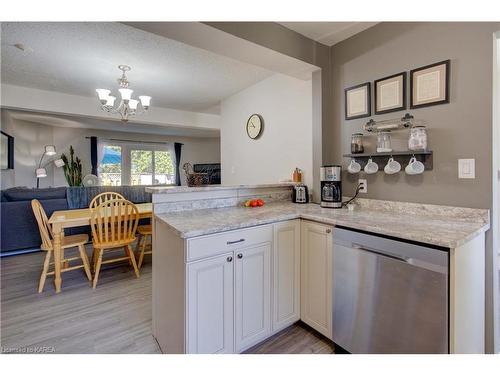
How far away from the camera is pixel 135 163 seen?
733 cm

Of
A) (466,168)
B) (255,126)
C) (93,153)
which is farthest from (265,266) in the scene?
(93,153)

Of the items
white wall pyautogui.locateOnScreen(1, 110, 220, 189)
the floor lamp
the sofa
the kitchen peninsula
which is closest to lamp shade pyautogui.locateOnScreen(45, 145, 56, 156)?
the floor lamp

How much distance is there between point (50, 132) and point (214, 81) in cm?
527

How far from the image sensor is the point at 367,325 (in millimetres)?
1373

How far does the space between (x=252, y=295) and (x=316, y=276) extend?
1.53 ft

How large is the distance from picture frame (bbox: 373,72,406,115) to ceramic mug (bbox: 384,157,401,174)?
15.6 inches

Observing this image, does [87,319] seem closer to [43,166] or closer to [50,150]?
[50,150]

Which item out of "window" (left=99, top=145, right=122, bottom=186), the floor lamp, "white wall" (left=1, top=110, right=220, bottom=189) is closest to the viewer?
"white wall" (left=1, top=110, right=220, bottom=189)

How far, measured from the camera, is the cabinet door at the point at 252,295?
1.45 m

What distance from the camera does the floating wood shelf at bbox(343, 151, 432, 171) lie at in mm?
1687

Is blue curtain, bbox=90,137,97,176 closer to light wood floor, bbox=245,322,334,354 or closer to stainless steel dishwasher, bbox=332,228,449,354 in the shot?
light wood floor, bbox=245,322,334,354

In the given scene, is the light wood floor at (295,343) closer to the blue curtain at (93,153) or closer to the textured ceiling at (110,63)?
the textured ceiling at (110,63)

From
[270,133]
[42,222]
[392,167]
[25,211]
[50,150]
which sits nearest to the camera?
[392,167]

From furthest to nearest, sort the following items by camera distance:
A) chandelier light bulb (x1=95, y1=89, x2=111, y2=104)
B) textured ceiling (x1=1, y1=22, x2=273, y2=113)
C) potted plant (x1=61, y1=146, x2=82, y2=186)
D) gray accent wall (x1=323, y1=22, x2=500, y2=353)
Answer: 1. potted plant (x1=61, y1=146, x2=82, y2=186)
2. chandelier light bulb (x1=95, y1=89, x2=111, y2=104)
3. textured ceiling (x1=1, y1=22, x2=273, y2=113)
4. gray accent wall (x1=323, y1=22, x2=500, y2=353)
